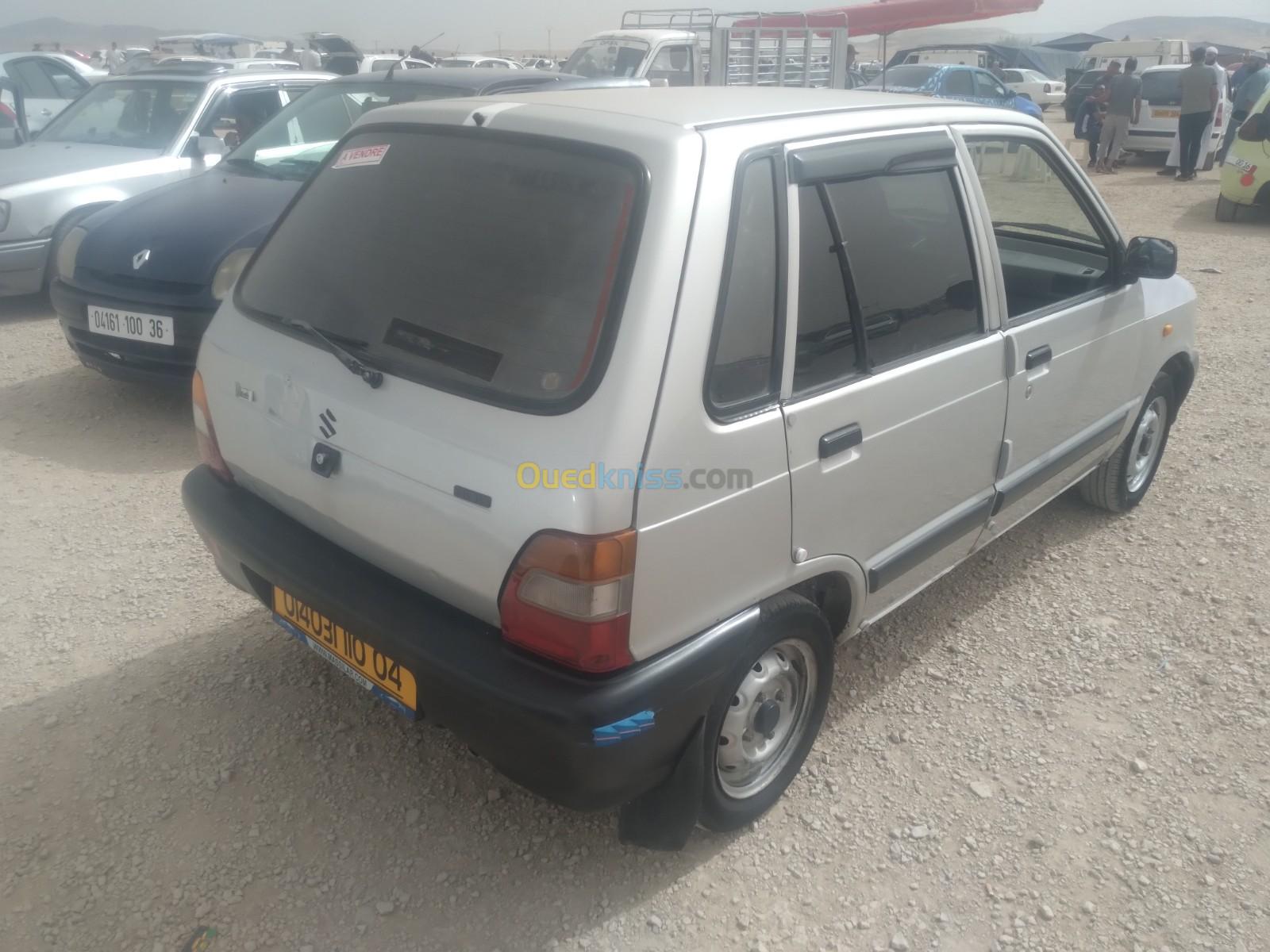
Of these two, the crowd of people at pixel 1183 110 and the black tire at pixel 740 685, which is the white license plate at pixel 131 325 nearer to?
the black tire at pixel 740 685

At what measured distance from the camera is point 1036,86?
2441 cm

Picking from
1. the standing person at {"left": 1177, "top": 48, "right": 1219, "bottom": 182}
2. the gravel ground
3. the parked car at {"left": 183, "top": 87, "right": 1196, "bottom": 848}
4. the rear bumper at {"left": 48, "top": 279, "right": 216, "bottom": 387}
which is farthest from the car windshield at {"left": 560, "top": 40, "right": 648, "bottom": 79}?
the parked car at {"left": 183, "top": 87, "right": 1196, "bottom": 848}

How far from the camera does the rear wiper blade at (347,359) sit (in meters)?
2.07

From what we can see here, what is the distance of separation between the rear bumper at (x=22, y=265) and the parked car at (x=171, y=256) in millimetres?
1651

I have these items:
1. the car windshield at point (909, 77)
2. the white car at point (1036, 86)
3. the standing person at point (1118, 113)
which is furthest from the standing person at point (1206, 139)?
the white car at point (1036, 86)

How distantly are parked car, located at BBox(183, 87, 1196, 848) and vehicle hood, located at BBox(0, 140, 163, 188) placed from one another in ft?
16.0

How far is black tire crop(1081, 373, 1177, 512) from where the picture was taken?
3.95 metres

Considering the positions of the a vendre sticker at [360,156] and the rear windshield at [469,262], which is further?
the a vendre sticker at [360,156]

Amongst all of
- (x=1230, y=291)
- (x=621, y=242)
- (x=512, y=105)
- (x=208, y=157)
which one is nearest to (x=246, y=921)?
(x=621, y=242)

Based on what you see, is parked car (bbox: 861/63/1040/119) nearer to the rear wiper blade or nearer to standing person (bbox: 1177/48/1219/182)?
standing person (bbox: 1177/48/1219/182)

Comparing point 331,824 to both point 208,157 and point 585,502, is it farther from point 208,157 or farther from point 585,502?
point 208,157

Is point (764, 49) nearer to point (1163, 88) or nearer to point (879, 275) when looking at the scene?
point (1163, 88)

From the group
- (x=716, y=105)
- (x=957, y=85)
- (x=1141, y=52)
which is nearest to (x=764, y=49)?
(x=957, y=85)

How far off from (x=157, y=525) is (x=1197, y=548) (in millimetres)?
4261
